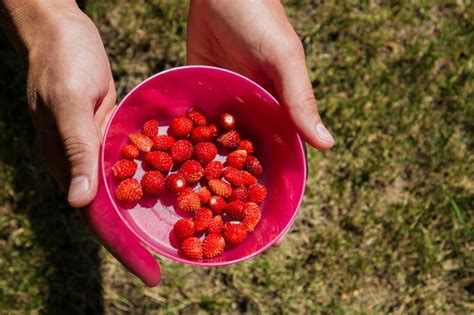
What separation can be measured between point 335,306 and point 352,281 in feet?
0.43

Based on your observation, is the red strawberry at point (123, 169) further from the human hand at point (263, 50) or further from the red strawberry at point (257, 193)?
the human hand at point (263, 50)

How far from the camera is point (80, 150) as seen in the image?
1.73 meters

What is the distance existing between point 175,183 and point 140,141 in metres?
0.19

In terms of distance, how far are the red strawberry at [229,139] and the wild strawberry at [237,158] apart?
0.13 ft

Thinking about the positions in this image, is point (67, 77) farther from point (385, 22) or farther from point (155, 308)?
point (385, 22)

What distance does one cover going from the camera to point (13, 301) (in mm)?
2480

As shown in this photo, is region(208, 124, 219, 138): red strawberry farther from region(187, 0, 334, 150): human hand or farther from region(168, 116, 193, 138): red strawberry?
region(187, 0, 334, 150): human hand

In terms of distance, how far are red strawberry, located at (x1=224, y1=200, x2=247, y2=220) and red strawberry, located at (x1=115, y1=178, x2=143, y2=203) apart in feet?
1.01

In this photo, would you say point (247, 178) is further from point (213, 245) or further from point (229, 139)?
point (213, 245)

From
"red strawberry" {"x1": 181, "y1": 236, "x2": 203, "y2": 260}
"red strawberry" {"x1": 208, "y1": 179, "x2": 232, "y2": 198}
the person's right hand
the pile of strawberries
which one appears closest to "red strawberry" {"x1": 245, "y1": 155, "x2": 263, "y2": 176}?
the pile of strawberries

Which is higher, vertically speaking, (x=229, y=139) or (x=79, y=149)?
(x=79, y=149)

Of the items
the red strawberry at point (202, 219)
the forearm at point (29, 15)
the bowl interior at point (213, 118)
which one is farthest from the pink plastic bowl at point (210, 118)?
the forearm at point (29, 15)

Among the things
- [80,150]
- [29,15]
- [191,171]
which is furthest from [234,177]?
[29,15]

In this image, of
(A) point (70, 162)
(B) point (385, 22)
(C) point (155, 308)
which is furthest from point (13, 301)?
(B) point (385, 22)
